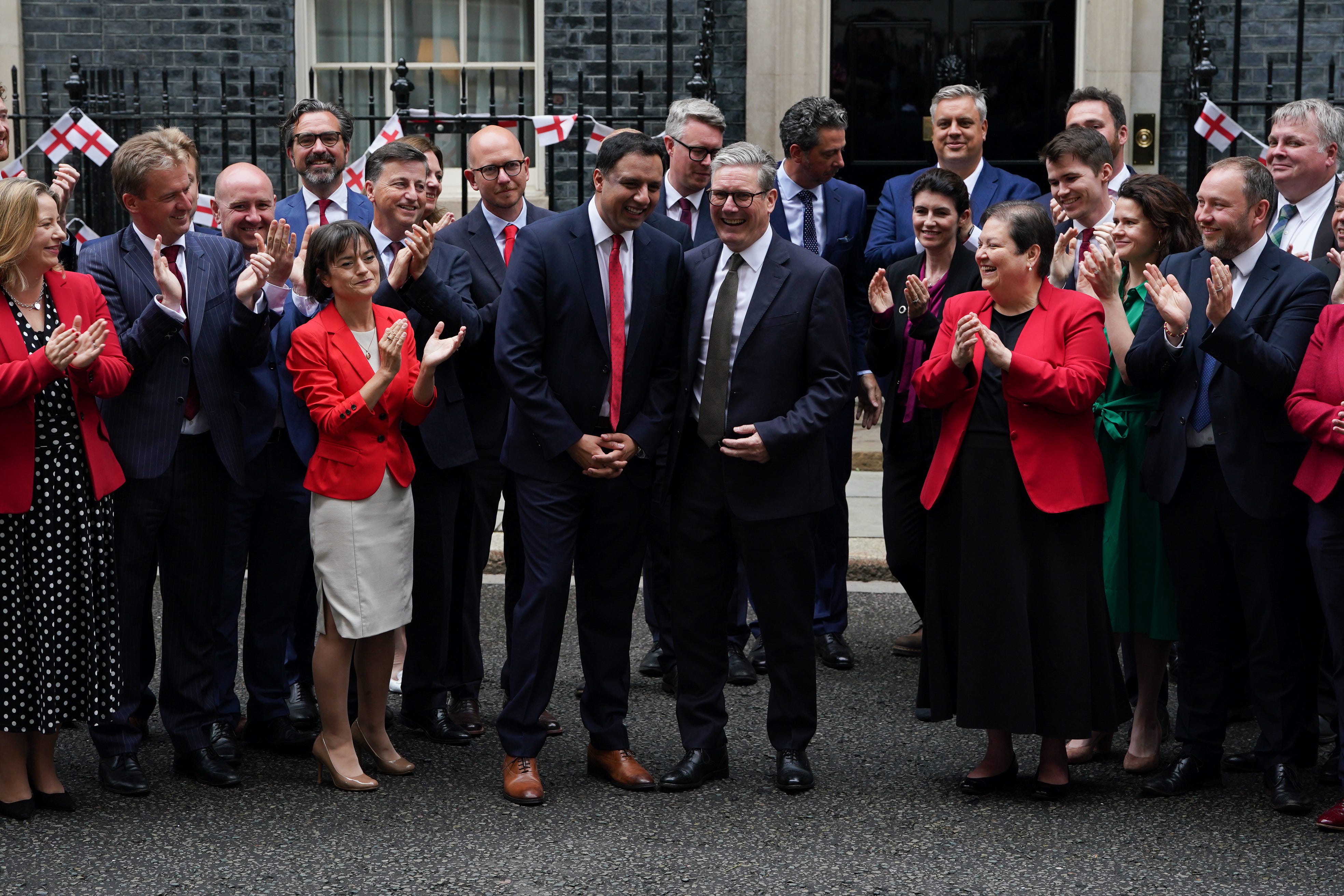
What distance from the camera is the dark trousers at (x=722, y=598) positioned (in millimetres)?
4984

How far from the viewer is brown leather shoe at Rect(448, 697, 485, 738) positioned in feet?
18.1

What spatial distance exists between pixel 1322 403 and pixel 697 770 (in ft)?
7.40

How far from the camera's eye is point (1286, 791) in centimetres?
475

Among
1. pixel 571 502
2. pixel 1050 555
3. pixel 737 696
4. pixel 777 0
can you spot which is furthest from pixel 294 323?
pixel 777 0

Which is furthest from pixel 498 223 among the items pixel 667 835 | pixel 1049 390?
pixel 667 835

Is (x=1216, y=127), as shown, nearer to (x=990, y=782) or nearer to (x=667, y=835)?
(x=990, y=782)

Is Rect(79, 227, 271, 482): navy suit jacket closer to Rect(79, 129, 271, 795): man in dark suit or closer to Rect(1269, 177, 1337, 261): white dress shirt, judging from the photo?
Rect(79, 129, 271, 795): man in dark suit

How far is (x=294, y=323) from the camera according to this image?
5.28 m

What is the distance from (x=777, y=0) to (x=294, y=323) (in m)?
6.04

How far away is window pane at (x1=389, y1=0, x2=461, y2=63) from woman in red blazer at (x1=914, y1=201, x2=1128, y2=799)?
6.94 metres

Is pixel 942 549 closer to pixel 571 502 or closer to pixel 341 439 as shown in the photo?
pixel 571 502

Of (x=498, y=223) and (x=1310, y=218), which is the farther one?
(x=498, y=223)

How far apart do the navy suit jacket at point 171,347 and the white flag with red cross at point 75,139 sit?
3621 millimetres

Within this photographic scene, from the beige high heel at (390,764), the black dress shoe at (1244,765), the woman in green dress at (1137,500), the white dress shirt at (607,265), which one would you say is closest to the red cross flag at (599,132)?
the white dress shirt at (607,265)
